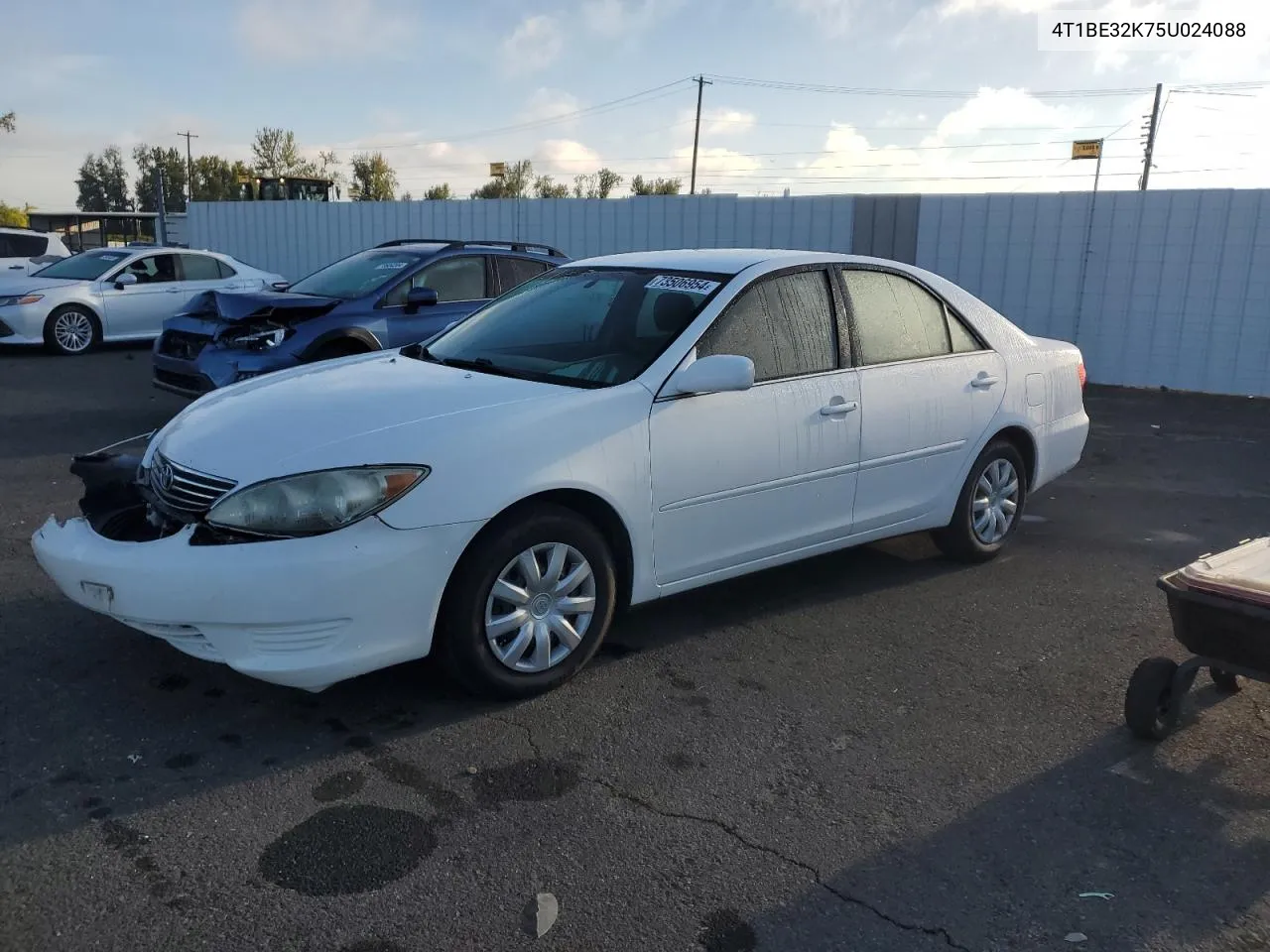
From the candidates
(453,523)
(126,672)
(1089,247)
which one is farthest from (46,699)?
(1089,247)

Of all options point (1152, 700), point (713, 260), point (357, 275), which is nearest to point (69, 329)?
point (357, 275)

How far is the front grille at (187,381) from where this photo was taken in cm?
821

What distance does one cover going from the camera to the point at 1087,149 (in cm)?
1619

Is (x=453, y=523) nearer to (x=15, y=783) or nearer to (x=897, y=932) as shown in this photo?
(x=15, y=783)

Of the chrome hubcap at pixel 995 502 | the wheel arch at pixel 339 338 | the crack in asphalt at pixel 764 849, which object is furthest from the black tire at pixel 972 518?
the wheel arch at pixel 339 338

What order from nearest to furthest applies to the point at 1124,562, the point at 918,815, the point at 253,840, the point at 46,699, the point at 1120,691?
the point at 253,840 < the point at 918,815 < the point at 46,699 < the point at 1120,691 < the point at 1124,562

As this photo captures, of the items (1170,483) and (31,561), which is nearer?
(31,561)

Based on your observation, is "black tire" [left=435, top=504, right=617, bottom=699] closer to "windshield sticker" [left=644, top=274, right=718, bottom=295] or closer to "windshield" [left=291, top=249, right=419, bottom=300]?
"windshield sticker" [left=644, top=274, right=718, bottom=295]

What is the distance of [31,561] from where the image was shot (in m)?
5.28

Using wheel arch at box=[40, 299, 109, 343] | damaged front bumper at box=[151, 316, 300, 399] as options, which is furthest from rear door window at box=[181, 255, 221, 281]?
damaged front bumper at box=[151, 316, 300, 399]

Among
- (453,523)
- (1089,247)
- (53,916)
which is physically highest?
(1089,247)

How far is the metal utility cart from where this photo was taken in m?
3.42

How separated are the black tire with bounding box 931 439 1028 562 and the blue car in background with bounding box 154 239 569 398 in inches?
149

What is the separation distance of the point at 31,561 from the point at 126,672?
1680 mm
